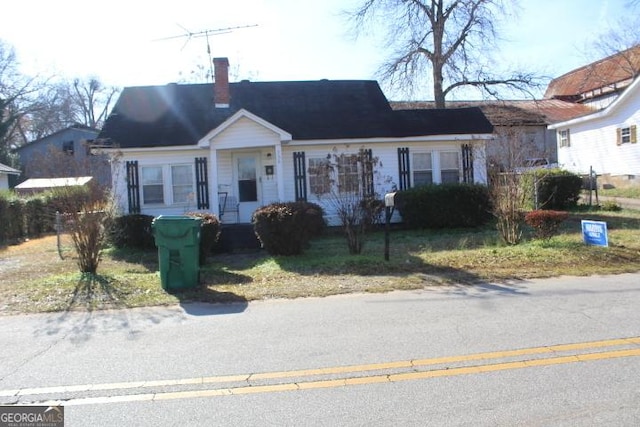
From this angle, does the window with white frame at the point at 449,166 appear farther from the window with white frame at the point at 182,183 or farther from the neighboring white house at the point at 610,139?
the neighboring white house at the point at 610,139

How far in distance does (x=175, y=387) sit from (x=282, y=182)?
12.9 m

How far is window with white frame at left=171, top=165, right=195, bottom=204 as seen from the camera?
58.9ft

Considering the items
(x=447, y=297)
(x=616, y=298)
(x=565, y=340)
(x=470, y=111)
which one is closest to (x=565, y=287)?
(x=616, y=298)

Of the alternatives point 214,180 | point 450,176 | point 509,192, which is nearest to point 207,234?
point 214,180

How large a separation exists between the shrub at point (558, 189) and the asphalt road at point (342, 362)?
12374mm

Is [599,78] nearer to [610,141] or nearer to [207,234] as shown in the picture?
[610,141]

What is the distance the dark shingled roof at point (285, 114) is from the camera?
18078 mm

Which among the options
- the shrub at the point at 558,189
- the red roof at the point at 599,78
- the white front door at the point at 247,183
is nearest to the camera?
the white front door at the point at 247,183

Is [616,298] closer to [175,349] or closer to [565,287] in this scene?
[565,287]

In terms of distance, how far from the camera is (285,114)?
1927 cm

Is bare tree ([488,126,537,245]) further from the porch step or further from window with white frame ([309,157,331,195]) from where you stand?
the porch step

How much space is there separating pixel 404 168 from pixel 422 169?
67 cm

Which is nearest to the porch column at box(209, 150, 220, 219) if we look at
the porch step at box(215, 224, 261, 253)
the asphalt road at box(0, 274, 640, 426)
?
the porch step at box(215, 224, 261, 253)

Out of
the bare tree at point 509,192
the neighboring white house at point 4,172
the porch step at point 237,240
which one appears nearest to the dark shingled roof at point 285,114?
the porch step at point 237,240
